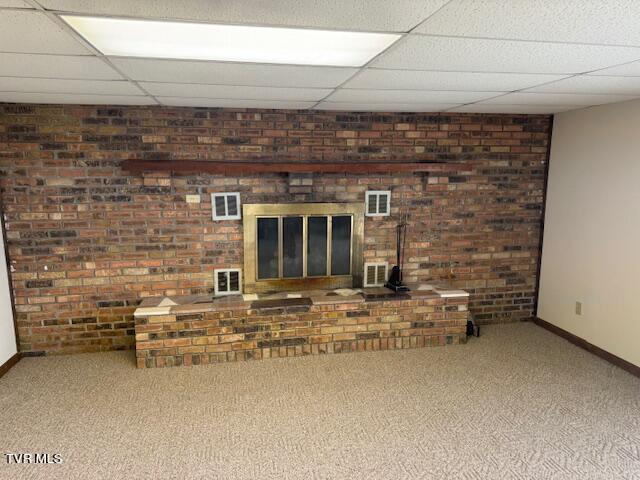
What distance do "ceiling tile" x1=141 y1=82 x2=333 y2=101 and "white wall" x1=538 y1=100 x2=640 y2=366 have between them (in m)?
2.51

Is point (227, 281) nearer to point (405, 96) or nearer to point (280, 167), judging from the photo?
point (280, 167)

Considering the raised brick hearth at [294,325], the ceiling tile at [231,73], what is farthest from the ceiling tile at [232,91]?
the raised brick hearth at [294,325]

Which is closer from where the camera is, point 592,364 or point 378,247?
point 592,364

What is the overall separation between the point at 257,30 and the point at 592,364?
3.77 m

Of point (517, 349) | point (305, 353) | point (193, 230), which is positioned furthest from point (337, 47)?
point (517, 349)

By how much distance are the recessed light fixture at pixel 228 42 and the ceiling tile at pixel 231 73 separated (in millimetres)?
105

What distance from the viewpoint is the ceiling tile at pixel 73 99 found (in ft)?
10.1

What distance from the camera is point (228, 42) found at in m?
1.81

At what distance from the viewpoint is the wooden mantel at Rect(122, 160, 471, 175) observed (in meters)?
3.54

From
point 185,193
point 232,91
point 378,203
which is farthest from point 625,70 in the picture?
point 185,193

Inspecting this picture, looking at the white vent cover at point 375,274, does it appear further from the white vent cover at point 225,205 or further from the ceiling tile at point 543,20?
the ceiling tile at point 543,20

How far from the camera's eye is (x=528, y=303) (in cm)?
458

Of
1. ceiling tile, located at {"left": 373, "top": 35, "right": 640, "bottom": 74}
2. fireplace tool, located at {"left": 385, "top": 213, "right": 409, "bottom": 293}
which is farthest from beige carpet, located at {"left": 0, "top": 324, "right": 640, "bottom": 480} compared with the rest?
ceiling tile, located at {"left": 373, "top": 35, "right": 640, "bottom": 74}

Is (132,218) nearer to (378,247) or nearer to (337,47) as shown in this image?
(378,247)
